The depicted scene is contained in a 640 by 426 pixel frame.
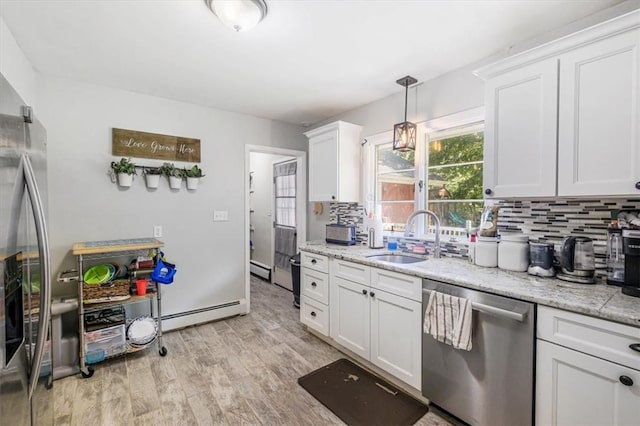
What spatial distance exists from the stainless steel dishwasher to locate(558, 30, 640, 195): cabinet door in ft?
2.42

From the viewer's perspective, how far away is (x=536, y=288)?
149 cm

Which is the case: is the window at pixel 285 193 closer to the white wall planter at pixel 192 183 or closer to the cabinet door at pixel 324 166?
the cabinet door at pixel 324 166

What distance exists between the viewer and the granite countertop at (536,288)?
1214 millimetres

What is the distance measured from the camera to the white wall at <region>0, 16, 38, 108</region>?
173 centimetres

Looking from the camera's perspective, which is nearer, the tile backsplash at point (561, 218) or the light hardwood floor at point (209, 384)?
the tile backsplash at point (561, 218)

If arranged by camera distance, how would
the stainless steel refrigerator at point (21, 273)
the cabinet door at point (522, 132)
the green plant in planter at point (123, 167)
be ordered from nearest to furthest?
the stainless steel refrigerator at point (21, 273), the cabinet door at point (522, 132), the green plant in planter at point (123, 167)

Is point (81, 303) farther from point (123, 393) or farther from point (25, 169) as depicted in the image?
point (25, 169)

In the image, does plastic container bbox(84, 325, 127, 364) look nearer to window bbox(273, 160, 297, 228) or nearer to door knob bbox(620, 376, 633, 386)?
window bbox(273, 160, 297, 228)

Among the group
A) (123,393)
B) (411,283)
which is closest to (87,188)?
(123,393)

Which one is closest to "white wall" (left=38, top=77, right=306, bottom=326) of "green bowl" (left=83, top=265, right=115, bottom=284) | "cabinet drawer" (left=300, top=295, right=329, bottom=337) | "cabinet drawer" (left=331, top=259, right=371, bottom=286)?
"green bowl" (left=83, top=265, right=115, bottom=284)

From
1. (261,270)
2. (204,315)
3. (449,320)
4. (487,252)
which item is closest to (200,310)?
(204,315)

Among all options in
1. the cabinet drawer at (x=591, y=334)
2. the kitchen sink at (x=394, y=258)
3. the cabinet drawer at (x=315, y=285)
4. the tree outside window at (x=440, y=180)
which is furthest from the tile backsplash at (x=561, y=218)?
the cabinet drawer at (x=315, y=285)

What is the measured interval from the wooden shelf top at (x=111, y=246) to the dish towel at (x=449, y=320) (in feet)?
7.41

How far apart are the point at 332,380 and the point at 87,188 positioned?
2656 mm
